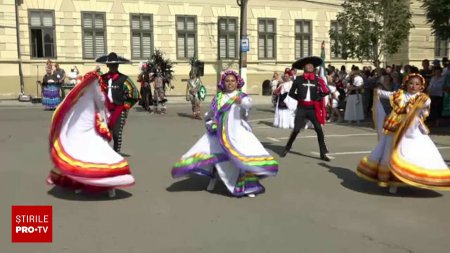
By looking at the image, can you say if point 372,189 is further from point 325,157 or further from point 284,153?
point 284,153

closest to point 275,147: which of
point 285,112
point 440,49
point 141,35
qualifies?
point 285,112

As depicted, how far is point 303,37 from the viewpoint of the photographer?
103 ft

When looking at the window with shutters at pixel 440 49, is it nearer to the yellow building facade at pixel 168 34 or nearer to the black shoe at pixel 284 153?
the yellow building facade at pixel 168 34

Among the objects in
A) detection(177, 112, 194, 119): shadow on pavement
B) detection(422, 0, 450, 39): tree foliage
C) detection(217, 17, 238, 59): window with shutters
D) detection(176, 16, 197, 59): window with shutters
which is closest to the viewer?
detection(422, 0, 450, 39): tree foliage

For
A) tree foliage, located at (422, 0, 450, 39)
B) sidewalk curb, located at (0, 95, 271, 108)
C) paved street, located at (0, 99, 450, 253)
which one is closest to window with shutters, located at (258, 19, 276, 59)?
sidewalk curb, located at (0, 95, 271, 108)

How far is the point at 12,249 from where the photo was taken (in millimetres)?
4770

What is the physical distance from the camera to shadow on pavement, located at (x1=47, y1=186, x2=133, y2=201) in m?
6.55

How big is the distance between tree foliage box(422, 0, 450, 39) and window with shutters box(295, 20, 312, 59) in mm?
16845

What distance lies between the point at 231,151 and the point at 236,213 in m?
0.84

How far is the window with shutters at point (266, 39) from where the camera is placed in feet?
99.3

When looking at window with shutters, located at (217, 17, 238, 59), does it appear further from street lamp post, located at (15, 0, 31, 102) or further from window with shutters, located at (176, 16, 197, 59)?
street lamp post, located at (15, 0, 31, 102)

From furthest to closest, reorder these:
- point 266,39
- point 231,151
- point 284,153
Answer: point 266,39 → point 284,153 → point 231,151

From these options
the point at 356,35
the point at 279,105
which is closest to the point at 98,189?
the point at 279,105

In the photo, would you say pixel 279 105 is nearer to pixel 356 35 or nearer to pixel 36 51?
pixel 356 35
